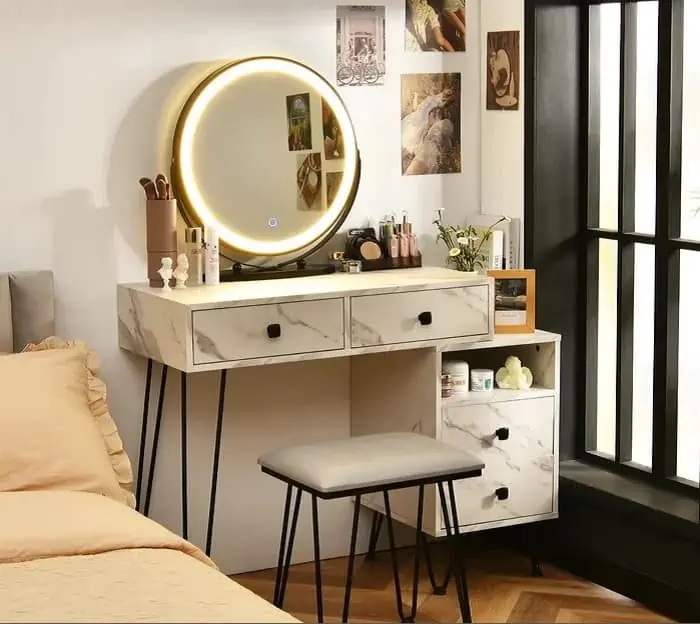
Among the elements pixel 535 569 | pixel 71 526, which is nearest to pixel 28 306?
pixel 71 526

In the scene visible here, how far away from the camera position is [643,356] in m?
4.14

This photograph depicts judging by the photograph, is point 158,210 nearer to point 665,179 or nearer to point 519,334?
point 519,334

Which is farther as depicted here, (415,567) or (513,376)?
(513,376)

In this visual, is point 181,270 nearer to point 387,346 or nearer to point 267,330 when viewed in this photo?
point 267,330

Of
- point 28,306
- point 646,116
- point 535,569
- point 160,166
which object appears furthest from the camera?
point 535,569

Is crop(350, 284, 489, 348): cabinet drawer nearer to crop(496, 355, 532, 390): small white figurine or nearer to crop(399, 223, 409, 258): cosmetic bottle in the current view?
crop(496, 355, 532, 390): small white figurine

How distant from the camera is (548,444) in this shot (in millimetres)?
4082

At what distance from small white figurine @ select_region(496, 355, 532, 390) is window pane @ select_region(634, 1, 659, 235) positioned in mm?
548

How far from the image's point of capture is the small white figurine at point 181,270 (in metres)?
3.79

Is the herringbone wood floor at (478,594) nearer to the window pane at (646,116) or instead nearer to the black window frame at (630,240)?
the black window frame at (630,240)

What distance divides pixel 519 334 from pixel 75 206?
1.35 m

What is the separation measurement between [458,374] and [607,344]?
56 cm

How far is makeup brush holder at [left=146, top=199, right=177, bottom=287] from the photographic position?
149 inches

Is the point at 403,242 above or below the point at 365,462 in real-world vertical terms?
above
